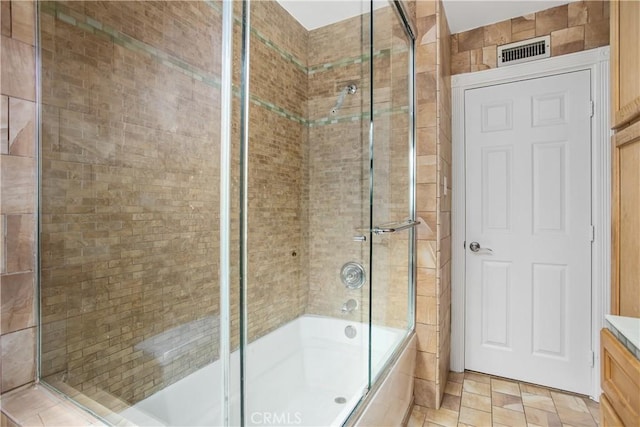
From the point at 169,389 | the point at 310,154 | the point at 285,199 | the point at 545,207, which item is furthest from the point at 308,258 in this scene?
the point at 545,207

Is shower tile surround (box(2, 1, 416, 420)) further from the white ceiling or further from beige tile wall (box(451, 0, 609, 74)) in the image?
beige tile wall (box(451, 0, 609, 74))

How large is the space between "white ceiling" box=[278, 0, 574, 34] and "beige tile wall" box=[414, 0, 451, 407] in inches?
8.9

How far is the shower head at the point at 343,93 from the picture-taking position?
218 centimetres

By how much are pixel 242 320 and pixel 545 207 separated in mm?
2071

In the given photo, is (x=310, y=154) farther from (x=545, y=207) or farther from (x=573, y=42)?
(x=573, y=42)

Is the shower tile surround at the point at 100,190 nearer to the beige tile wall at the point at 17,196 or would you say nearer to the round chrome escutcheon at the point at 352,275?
the beige tile wall at the point at 17,196

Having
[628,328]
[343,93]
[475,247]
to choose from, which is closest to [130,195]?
[343,93]

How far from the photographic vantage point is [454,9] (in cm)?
213

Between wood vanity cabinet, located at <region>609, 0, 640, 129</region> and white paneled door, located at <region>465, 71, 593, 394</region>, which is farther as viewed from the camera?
white paneled door, located at <region>465, 71, 593, 394</region>

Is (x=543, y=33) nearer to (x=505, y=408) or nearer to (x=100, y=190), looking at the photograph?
(x=505, y=408)

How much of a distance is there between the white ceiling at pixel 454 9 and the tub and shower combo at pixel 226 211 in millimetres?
23

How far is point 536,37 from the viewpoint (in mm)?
2178

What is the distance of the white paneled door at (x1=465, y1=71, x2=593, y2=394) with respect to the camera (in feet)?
6.84

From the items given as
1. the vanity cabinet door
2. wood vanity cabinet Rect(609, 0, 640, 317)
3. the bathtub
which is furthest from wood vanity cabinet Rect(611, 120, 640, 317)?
the bathtub
